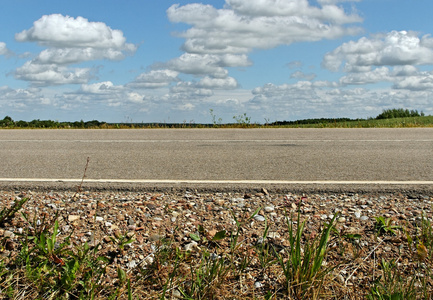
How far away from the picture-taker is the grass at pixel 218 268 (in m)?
2.79

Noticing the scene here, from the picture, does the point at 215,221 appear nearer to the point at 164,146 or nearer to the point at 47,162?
the point at 47,162

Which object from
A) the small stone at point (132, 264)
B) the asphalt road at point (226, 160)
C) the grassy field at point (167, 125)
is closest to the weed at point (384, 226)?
the asphalt road at point (226, 160)

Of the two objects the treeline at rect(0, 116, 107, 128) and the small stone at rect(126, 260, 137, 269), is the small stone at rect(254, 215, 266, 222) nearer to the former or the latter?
the small stone at rect(126, 260, 137, 269)

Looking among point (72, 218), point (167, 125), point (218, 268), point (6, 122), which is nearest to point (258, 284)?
point (218, 268)

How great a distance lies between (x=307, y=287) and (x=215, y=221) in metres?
1.08

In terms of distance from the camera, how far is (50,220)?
361 centimetres

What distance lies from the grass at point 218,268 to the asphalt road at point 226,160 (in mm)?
1625

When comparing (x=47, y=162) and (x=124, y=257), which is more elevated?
(x=47, y=162)

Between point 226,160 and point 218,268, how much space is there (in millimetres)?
3635

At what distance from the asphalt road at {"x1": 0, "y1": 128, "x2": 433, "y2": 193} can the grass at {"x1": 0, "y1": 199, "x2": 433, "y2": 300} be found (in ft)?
5.33

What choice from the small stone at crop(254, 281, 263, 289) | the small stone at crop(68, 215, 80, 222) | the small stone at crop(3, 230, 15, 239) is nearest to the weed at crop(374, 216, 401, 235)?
the small stone at crop(254, 281, 263, 289)

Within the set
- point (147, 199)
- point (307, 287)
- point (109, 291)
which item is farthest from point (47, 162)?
point (307, 287)

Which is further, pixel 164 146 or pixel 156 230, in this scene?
pixel 164 146

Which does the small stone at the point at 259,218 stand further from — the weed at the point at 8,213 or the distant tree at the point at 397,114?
the distant tree at the point at 397,114
